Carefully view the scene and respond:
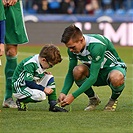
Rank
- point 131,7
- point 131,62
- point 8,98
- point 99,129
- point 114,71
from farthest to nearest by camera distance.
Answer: point 131,7 → point 131,62 → point 8,98 → point 114,71 → point 99,129

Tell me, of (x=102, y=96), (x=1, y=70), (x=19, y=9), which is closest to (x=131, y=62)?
(x=1, y=70)

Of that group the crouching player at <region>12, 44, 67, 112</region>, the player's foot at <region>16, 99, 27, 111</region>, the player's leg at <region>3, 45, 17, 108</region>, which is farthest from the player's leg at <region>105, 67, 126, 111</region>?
the player's leg at <region>3, 45, 17, 108</region>

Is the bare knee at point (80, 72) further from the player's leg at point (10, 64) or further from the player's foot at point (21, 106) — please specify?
Result: the player's leg at point (10, 64)

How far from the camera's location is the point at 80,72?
760 centimetres

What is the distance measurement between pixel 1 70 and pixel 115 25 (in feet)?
30.7

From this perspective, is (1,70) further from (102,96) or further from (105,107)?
(105,107)

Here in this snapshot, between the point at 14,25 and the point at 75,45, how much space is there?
54.9 inches

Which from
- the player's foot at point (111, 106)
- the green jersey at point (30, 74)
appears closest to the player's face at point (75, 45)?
the green jersey at point (30, 74)

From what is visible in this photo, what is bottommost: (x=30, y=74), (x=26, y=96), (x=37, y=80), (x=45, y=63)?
(x=26, y=96)

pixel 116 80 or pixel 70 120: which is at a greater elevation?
pixel 116 80

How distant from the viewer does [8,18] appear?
829 centimetres

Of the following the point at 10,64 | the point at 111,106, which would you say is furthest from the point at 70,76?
the point at 10,64

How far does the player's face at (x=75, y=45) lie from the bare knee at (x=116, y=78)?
1.68 ft

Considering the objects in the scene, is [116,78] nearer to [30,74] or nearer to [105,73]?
[105,73]
